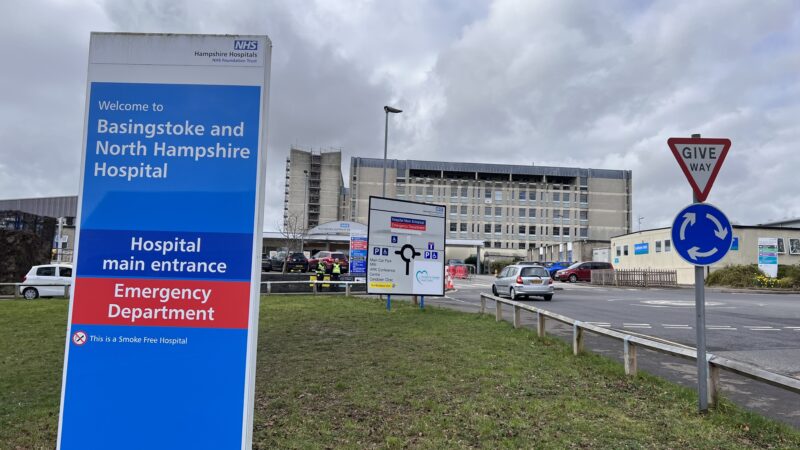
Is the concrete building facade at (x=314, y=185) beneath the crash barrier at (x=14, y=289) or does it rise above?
above

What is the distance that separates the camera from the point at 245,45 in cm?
311

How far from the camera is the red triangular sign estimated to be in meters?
5.35

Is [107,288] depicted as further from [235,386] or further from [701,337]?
[701,337]

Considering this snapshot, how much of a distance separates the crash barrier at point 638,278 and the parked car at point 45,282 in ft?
106

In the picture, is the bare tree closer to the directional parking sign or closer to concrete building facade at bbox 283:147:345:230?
concrete building facade at bbox 283:147:345:230

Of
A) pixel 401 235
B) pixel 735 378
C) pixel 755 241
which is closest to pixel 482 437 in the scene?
pixel 735 378

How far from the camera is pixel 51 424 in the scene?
4797mm

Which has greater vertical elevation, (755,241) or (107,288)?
(755,241)

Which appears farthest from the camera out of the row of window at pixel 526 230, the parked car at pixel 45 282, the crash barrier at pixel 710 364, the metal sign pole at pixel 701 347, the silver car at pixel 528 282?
the row of window at pixel 526 230

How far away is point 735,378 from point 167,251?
7.58 metres

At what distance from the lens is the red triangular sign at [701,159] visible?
5352mm

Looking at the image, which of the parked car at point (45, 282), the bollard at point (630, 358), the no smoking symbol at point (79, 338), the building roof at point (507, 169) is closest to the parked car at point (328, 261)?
the parked car at point (45, 282)

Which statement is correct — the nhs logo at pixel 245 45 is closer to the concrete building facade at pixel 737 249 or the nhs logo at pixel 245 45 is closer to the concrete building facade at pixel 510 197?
the concrete building facade at pixel 737 249

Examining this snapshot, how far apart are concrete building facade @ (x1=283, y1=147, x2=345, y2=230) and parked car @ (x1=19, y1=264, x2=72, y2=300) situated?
78894 millimetres
